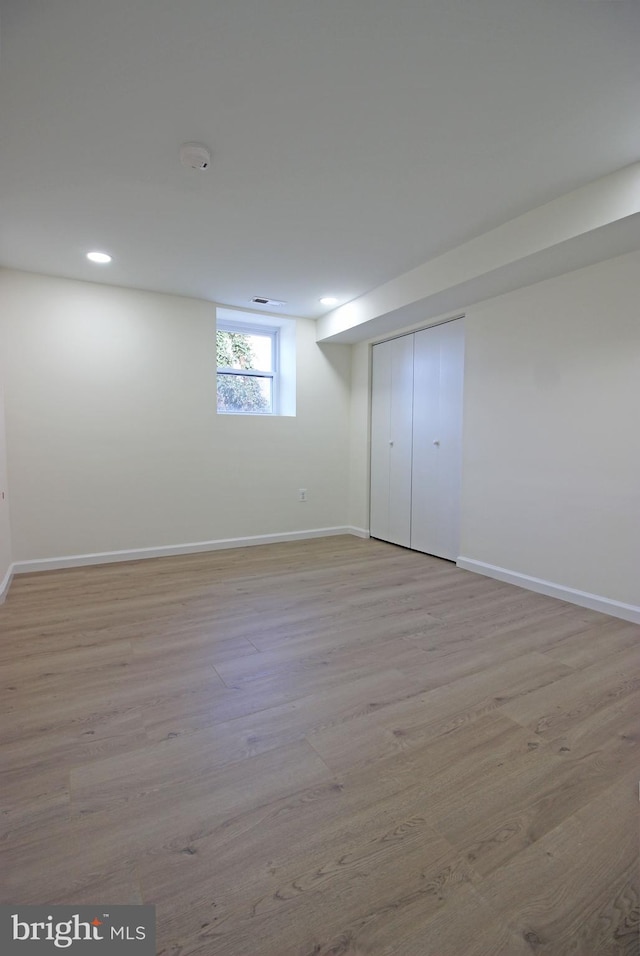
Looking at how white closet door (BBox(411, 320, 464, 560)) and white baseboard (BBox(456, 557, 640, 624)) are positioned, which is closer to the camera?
white baseboard (BBox(456, 557, 640, 624))

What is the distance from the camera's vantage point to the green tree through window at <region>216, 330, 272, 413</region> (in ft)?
15.2

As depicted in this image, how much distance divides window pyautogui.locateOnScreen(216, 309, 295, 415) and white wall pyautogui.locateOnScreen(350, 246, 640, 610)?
2105 mm

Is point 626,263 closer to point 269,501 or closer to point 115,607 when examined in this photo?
point 269,501

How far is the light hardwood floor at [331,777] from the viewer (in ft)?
3.29

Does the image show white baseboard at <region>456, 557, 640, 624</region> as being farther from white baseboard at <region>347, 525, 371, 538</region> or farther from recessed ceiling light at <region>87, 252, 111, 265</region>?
recessed ceiling light at <region>87, 252, 111, 265</region>

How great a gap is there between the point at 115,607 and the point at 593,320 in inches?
149

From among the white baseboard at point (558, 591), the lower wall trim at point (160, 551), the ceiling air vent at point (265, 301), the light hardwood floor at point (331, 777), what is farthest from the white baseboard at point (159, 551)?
the ceiling air vent at point (265, 301)

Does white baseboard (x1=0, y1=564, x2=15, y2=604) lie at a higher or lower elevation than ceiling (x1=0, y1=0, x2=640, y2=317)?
lower

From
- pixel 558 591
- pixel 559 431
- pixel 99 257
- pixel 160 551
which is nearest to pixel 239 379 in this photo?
pixel 99 257

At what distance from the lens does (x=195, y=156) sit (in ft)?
6.72

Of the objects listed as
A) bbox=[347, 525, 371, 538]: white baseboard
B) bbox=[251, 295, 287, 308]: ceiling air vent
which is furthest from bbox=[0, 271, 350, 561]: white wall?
bbox=[347, 525, 371, 538]: white baseboard

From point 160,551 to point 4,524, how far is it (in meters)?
1.30

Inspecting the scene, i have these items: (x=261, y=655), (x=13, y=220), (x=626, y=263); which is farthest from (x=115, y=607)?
(x=626, y=263)

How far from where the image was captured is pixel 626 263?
2.62m
